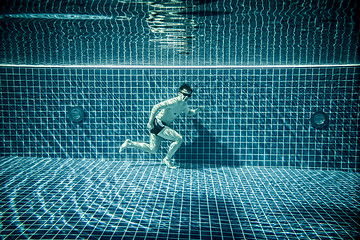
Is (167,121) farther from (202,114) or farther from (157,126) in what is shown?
(202,114)

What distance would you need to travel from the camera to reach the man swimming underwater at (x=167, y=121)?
414 cm

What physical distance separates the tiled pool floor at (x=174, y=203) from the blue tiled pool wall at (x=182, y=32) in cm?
219

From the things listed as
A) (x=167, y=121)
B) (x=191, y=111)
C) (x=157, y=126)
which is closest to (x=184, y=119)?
(x=191, y=111)

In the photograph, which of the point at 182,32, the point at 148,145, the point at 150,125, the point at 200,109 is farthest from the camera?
the point at 200,109

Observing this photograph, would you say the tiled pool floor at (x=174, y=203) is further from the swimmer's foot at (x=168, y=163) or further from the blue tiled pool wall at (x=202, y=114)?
the blue tiled pool wall at (x=202, y=114)

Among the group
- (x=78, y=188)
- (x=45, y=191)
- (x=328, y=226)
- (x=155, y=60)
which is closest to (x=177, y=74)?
(x=155, y=60)

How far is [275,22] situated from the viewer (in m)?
2.53

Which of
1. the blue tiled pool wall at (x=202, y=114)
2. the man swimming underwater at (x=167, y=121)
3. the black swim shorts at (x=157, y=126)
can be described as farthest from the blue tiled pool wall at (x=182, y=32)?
the black swim shorts at (x=157, y=126)

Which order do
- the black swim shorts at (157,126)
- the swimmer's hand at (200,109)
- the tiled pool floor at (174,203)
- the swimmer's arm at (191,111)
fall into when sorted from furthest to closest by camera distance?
the swimmer's hand at (200,109)
the swimmer's arm at (191,111)
the black swim shorts at (157,126)
the tiled pool floor at (174,203)

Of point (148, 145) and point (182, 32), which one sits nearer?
point (182, 32)

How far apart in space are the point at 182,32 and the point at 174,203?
88.2 inches

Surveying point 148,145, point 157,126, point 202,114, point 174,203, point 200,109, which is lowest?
point 174,203

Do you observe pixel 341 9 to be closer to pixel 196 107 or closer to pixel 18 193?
pixel 196 107

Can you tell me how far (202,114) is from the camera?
4.73 m
